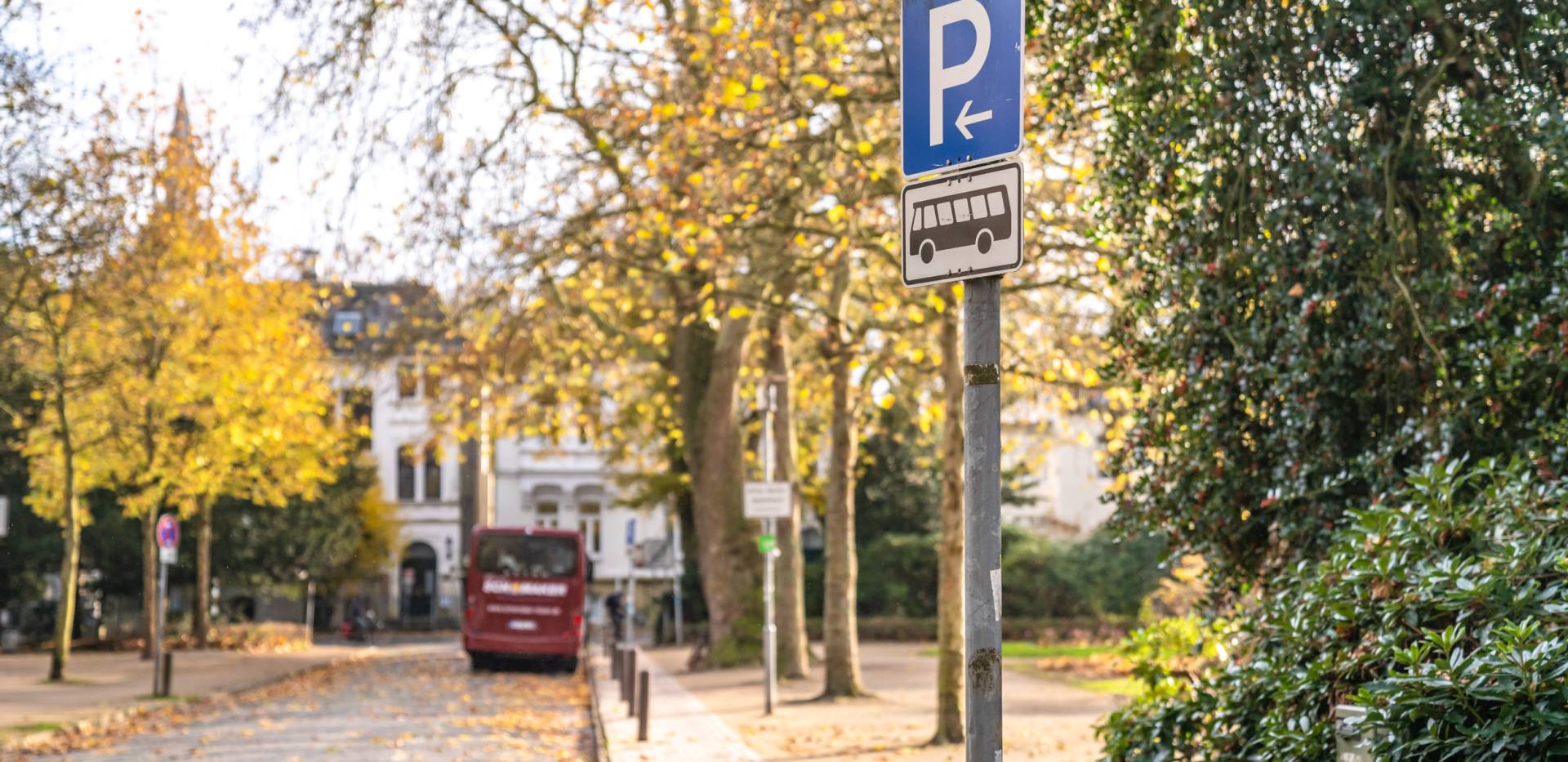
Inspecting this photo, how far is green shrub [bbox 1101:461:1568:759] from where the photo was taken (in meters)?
4.82

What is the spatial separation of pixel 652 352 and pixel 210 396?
9368 millimetres

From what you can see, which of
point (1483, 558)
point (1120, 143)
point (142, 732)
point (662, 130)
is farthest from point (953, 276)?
point (142, 732)

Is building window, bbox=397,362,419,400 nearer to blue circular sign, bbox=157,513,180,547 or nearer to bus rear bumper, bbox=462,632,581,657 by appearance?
blue circular sign, bbox=157,513,180,547

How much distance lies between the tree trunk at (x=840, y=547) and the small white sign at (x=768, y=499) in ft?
6.05

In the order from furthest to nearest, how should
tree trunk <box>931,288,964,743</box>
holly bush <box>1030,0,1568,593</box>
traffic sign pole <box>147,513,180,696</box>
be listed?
1. traffic sign pole <box>147,513,180,696</box>
2. tree trunk <box>931,288,964,743</box>
3. holly bush <box>1030,0,1568,593</box>

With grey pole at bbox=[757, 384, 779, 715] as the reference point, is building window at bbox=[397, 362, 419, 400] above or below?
above

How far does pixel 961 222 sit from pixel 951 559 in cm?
1046

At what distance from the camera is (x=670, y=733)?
16.1 meters

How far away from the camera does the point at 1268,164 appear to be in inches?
340

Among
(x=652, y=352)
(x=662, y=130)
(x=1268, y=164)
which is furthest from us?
(x=652, y=352)

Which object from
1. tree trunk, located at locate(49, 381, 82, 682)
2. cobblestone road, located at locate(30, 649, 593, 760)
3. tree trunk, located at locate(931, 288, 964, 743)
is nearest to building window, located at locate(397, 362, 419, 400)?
cobblestone road, located at locate(30, 649, 593, 760)

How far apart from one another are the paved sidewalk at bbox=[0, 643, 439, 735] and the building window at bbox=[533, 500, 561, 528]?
1149 inches

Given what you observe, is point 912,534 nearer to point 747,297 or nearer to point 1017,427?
point 1017,427

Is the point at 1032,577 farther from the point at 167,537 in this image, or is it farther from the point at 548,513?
the point at 548,513
